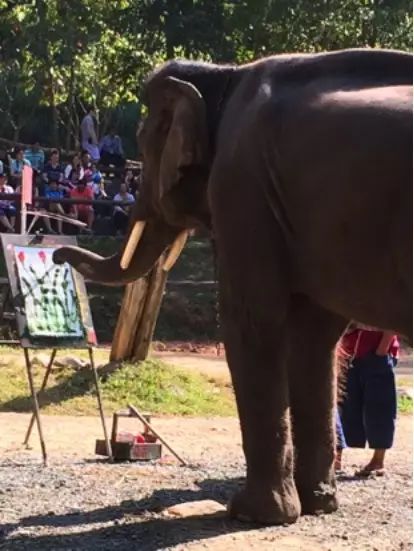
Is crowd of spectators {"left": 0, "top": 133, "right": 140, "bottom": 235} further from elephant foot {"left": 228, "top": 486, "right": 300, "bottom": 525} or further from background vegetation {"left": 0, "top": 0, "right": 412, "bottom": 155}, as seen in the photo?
elephant foot {"left": 228, "top": 486, "right": 300, "bottom": 525}

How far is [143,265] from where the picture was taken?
6871 mm

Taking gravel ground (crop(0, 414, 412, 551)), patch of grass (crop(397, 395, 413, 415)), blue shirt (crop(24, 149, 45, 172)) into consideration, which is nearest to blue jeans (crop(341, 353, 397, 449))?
gravel ground (crop(0, 414, 412, 551))

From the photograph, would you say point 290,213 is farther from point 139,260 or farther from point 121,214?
point 121,214

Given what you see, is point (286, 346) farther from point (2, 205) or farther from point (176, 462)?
point (2, 205)

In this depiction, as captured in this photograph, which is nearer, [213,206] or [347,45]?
[213,206]

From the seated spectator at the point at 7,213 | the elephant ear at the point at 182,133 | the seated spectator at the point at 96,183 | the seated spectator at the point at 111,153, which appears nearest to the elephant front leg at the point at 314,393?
the elephant ear at the point at 182,133

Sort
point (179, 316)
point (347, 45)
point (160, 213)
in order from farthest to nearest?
1. point (347, 45)
2. point (179, 316)
3. point (160, 213)

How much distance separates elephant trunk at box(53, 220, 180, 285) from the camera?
6.79 meters

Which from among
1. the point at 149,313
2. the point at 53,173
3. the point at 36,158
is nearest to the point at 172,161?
the point at 149,313

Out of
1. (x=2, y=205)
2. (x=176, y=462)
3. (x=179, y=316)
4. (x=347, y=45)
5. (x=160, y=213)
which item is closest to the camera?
(x=160, y=213)

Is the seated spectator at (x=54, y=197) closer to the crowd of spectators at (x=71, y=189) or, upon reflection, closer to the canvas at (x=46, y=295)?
the crowd of spectators at (x=71, y=189)

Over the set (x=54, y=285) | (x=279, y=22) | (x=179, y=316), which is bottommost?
(x=179, y=316)

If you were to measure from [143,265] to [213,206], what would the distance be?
1242mm

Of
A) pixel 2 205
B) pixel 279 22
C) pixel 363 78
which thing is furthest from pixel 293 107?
pixel 279 22
